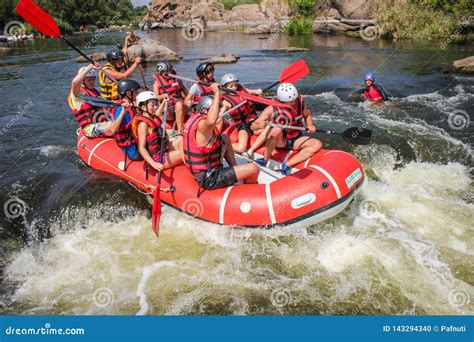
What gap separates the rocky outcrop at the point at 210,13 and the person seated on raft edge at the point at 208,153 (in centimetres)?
4554

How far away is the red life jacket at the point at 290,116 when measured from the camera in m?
5.80

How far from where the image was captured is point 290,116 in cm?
583

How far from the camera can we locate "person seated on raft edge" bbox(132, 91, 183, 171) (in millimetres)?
5520

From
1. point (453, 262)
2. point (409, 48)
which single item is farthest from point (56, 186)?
point (409, 48)

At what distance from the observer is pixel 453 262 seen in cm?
486

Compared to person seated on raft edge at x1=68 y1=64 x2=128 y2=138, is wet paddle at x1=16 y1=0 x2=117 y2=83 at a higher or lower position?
higher

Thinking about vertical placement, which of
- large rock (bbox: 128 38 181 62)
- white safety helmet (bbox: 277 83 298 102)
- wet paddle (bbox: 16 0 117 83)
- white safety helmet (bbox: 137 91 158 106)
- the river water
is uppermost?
wet paddle (bbox: 16 0 117 83)

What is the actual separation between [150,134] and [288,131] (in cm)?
Result: 213

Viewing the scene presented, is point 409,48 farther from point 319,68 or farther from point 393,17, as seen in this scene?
point 319,68

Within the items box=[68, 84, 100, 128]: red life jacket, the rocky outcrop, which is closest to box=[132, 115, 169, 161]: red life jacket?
box=[68, 84, 100, 128]: red life jacket

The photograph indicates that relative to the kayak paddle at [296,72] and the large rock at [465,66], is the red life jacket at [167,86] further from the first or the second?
the large rock at [465,66]

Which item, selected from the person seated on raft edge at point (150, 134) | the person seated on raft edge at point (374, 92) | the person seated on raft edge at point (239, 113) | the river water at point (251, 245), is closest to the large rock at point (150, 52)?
the river water at point (251, 245)

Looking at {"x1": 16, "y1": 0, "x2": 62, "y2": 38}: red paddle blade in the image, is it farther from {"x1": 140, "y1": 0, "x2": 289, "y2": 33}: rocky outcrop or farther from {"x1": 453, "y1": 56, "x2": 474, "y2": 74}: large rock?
{"x1": 140, "y1": 0, "x2": 289, "y2": 33}: rocky outcrop

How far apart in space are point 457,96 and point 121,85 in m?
9.66
